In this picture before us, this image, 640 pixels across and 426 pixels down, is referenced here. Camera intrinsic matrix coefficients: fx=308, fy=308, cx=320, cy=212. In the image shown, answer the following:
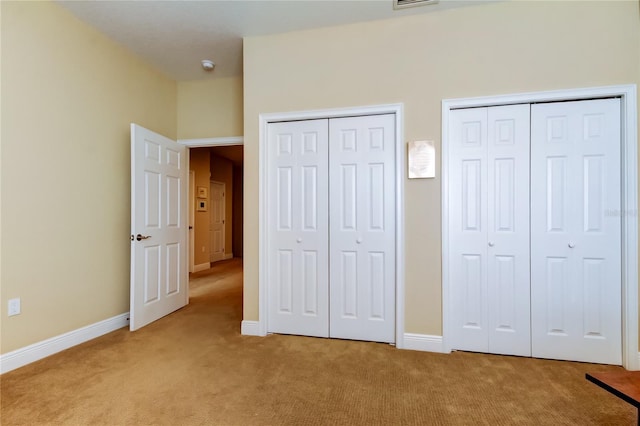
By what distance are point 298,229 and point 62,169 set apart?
6.75 feet

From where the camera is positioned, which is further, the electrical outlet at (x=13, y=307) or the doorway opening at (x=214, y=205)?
the doorway opening at (x=214, y=205)

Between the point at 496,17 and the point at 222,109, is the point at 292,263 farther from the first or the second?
the point at 496,17

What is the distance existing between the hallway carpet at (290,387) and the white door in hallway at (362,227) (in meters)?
0.24

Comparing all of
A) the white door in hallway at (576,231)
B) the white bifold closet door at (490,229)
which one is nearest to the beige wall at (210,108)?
the white bifold closet door at (490,229)

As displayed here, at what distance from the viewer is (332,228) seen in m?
2.81

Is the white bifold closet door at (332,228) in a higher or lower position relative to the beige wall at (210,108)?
lower

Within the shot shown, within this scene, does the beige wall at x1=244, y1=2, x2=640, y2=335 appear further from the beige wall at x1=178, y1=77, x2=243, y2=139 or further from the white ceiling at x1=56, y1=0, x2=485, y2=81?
the beige wall at x1=178, y1=77, x2=243, y2=139

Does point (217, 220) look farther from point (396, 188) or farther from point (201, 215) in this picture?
point (396, 188)

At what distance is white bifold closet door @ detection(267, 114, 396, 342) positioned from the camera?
2711 mm

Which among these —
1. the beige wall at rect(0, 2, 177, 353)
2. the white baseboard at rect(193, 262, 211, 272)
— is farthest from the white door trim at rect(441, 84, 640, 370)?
the white baseboard at rect(193, 262, 211, 272)

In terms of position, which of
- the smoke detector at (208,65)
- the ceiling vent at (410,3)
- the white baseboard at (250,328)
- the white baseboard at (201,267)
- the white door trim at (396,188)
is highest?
the ceiling vent at (410,3)

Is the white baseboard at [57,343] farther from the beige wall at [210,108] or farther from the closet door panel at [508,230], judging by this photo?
the closet door panel at [508,230]

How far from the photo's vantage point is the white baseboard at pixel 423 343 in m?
2.53

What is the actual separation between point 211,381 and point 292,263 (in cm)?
116
